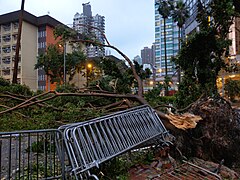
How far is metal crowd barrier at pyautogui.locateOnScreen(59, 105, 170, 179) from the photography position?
119 inches

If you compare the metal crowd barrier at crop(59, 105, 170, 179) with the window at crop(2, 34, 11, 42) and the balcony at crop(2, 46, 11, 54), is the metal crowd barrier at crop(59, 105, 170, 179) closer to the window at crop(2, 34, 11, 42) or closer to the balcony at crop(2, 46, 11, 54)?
the balcony at crop(2, 46, 11, 54)

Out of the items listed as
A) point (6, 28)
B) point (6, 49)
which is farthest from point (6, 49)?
point (6, 28)

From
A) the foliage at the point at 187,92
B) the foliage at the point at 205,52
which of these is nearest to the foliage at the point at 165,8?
the foliage at the point at 205,52

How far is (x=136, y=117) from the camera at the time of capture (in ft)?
14.1

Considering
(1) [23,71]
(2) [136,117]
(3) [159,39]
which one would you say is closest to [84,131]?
(2) [136,117]

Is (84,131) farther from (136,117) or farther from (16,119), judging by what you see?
(16,119)

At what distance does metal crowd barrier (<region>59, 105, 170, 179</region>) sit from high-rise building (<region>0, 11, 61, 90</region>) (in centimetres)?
3704

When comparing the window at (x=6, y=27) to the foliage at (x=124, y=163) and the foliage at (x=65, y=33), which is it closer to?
the foliage at (x=65, y=33)

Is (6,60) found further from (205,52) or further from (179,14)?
(205,52)

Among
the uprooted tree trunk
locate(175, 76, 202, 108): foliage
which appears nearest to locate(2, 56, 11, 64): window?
locate(175, 76, 202, 108): foliage

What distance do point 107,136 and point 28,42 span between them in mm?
40026

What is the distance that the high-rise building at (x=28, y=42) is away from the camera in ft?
128

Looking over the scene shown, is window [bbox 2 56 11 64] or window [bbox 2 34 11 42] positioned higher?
window [bbox 2 34 11 42]

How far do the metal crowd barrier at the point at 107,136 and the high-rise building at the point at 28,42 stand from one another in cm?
3704
